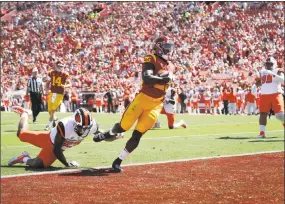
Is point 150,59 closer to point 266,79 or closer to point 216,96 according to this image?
point 266,79

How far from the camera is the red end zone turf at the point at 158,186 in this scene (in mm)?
5176

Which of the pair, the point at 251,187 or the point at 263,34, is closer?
the point at 251,187

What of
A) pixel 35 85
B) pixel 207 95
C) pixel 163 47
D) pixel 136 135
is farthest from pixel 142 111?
pixel 207 95

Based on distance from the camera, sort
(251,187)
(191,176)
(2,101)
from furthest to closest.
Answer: (2,101) → (191,176) → (251,187)

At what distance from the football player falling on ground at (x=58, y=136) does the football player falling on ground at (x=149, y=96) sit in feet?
0.74

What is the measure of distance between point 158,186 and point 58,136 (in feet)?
4.40

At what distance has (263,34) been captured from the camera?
113 ft

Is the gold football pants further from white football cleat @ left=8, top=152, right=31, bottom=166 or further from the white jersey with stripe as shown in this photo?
the white jersey with stripe

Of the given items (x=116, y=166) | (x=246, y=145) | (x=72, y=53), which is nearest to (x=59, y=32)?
(x=72, y=53)

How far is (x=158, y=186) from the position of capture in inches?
227

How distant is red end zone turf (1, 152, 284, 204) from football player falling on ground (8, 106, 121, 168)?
0.36 m

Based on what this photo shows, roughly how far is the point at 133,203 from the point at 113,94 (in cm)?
2532

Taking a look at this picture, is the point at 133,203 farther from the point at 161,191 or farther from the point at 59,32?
the point at 59,32

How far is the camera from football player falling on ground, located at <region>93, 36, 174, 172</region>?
483 centimetres
